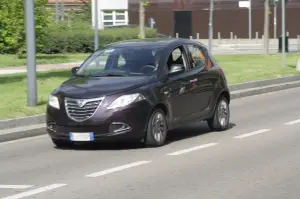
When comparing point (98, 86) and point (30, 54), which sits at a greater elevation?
point (30, 54)

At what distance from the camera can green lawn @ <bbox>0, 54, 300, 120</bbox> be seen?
16.8 meters

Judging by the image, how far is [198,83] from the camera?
1431cm

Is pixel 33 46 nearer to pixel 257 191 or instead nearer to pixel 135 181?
pixel 135 181

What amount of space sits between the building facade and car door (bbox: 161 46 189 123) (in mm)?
53002

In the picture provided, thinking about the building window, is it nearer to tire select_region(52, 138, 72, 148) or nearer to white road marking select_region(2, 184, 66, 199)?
tire select_region(52, 138, 72, 148)

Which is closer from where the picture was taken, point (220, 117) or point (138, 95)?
point (138, 95)

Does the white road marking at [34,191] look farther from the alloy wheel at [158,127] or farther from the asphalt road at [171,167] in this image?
the alloy wheel at [158,127]

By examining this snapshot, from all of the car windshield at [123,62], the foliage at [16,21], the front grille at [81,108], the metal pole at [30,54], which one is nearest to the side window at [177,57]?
the car windshield at [123,62]

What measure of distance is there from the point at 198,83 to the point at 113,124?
2.35 metres

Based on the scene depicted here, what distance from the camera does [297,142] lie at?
1358 cm

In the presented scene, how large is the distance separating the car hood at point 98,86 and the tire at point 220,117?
229 cm

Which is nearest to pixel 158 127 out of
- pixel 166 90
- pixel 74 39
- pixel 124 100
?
pixel 166 90

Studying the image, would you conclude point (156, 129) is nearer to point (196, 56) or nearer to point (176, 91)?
point (176, 91)

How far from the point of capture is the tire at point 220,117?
1504 centimetres
